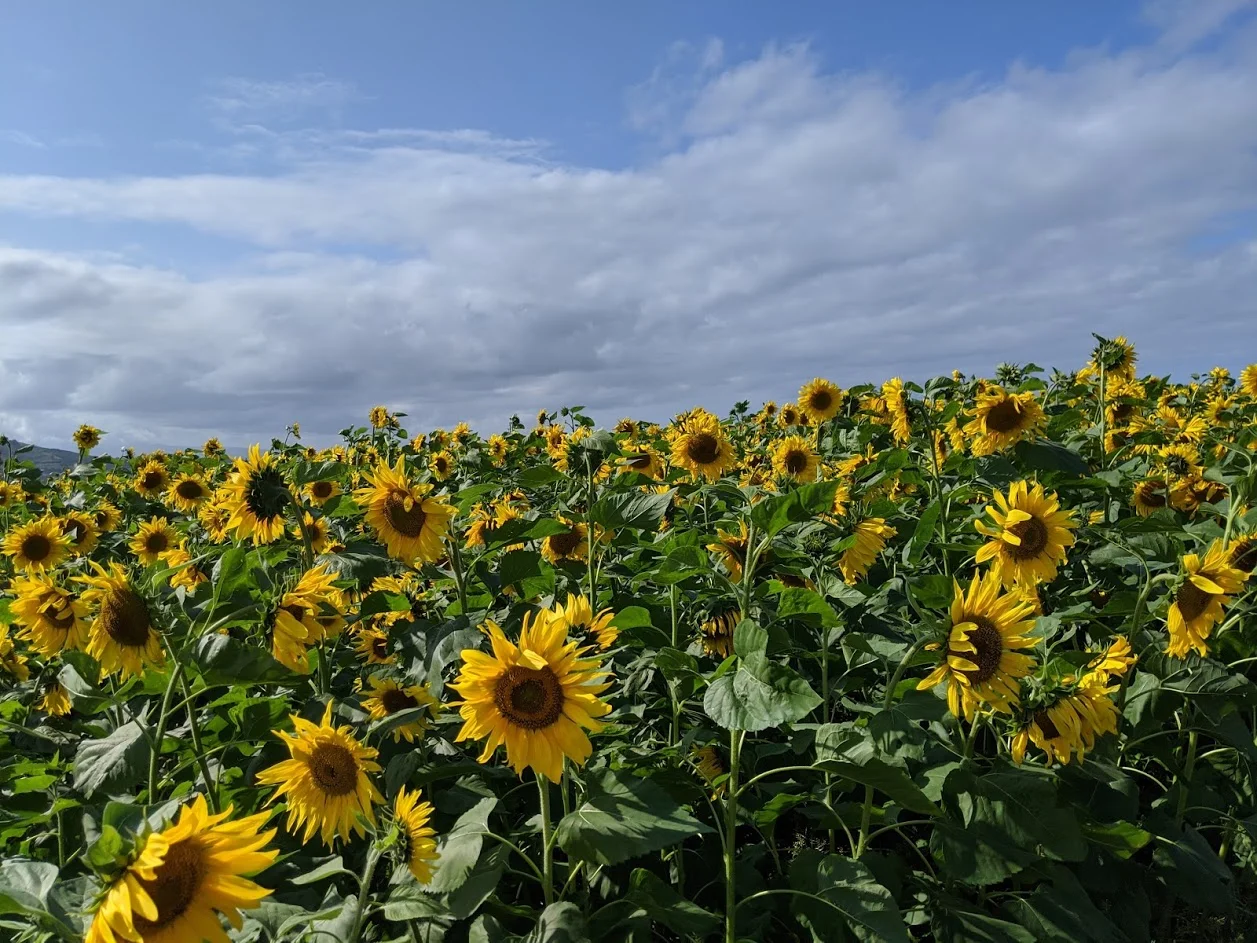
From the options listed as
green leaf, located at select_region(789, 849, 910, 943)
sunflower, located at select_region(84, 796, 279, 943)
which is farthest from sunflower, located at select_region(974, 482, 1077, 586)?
sunflower, located at select_region(84, 796, 279, 943)

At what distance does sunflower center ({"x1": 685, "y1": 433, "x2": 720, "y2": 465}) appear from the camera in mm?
5562

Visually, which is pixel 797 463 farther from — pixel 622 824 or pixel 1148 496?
pixel 622 824

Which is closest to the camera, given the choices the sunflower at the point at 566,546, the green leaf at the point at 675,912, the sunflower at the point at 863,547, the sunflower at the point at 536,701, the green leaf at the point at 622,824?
the green leaf at the point at 622,824

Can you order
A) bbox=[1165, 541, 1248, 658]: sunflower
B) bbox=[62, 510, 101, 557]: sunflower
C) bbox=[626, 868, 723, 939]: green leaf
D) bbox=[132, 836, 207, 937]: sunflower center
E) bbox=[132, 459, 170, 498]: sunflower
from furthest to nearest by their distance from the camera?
1. bbox=[132, 459, 170, 498]: sunflower
2. bbox=[62, 510, 101, 557]: sunflower
3. bbox=[1165, 541, 1248, 658]: sunflower
4. bbox=[626, 868, 723, 939]: green leaf
5. bbox=[132, 836, 207, 937]: sunflower center

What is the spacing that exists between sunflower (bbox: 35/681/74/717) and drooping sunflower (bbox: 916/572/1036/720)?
11.3ft

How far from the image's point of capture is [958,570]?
183 inches

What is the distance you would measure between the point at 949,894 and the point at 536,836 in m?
1.30

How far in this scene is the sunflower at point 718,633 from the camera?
3.66 m

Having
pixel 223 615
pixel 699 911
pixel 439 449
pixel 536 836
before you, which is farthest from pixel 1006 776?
pixel 439 449

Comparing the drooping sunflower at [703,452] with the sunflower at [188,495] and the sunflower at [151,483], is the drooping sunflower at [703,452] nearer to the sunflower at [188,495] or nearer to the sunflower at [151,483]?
the sunflower at [188,495]

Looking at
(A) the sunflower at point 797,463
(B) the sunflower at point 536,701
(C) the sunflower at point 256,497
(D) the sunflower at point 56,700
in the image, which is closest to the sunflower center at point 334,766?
(B) the sunflower at point 536,701

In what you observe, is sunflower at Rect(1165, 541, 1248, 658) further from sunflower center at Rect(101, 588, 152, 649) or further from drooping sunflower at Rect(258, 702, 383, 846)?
sunflower center at Rect(101, 588, 152, 649)

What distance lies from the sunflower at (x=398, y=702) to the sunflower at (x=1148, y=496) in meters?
4.75

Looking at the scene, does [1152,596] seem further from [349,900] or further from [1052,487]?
[349,900]
